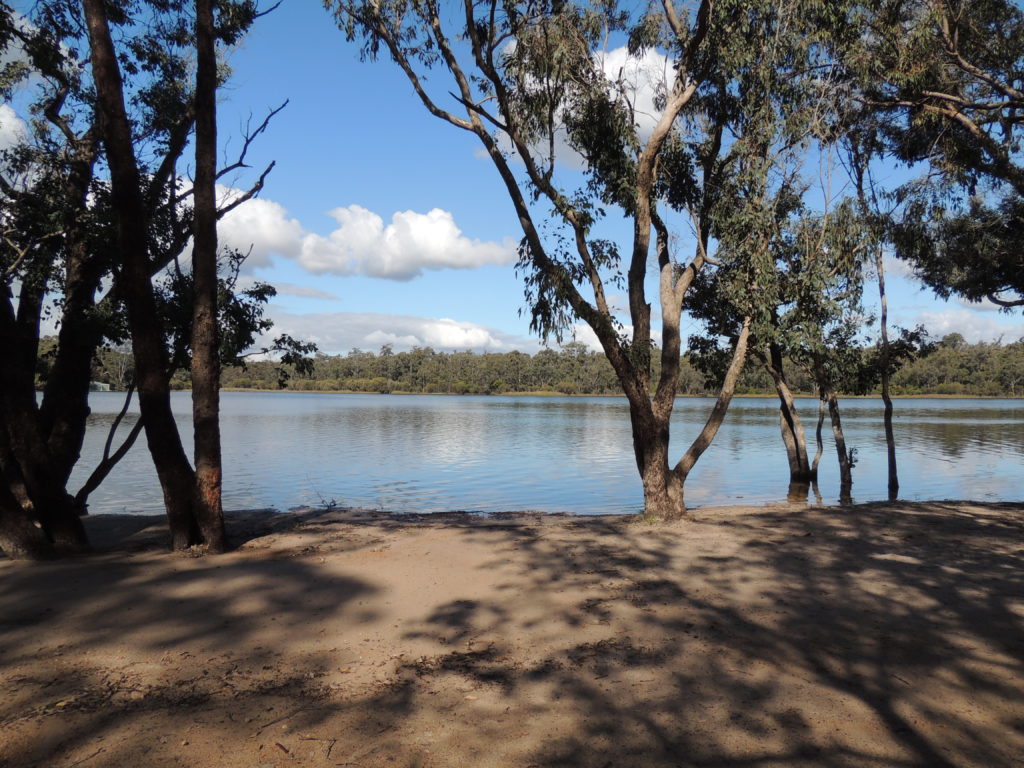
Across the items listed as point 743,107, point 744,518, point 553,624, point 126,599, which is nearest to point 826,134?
point 743,107

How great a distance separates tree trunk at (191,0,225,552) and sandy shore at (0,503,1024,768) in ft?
1.79

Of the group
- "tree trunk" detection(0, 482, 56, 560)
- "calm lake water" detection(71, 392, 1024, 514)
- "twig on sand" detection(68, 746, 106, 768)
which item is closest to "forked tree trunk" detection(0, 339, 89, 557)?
"tree trunk" detection(0, 482, 56, 560)

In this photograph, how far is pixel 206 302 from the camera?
6.20 meters

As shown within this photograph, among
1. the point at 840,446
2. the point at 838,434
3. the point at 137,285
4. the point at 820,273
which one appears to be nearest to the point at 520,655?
the point at 137,285

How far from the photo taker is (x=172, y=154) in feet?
26.6

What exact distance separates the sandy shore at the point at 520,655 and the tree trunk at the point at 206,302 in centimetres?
54

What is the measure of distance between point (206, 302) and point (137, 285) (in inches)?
22.0

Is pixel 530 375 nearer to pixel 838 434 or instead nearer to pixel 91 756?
pixel 838 434

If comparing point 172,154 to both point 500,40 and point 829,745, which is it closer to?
point 500,40

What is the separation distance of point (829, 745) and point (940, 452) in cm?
2419

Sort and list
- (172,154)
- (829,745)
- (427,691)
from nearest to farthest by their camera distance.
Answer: (829,745), (427,691), (172,154)

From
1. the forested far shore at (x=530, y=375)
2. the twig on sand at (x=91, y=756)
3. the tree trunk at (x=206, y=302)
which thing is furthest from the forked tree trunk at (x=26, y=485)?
the forested far shore at (x=530, y=375)

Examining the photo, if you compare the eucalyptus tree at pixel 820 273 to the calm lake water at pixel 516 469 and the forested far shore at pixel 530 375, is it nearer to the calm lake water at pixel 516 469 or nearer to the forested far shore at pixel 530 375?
the calm lake water at pixel 516 469

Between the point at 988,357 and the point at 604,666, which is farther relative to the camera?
the point at 988,357
